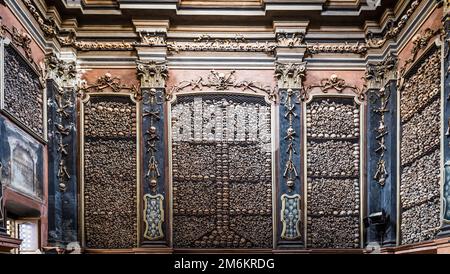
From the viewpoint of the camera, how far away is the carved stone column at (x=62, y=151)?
6.65 meters

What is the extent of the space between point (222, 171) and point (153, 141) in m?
1.12

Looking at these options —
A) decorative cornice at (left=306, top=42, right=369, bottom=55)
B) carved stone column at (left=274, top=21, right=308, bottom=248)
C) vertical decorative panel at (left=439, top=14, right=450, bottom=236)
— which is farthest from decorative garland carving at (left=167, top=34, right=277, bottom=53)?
vertical decorative panel at (left=439, top=14, right=450, bottom=236)

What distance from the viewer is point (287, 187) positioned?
7.00m

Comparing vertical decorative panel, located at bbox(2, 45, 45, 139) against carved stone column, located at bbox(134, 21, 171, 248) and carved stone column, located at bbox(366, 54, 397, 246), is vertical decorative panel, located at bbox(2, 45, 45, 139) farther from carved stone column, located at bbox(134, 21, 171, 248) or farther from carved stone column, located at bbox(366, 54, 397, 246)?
carved stone column, located at bbox(366, 54, 397, 246)

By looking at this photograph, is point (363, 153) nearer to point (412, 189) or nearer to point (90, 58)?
point (412, 189)

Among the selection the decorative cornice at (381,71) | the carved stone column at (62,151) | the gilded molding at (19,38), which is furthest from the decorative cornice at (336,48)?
the gilded molding at (19,38)

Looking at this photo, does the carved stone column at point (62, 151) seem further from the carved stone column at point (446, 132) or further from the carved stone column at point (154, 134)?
the carved stone column at point (446, 132)

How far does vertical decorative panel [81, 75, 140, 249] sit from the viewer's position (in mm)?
7023

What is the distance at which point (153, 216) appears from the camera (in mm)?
6898

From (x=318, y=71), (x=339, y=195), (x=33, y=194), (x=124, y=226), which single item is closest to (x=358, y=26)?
(x=318, y=71)

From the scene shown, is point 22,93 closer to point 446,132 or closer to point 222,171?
point 222,171

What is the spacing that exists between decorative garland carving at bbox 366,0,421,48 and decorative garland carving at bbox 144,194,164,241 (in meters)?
3.88

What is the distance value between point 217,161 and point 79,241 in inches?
91.5

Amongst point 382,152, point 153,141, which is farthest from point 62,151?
point 382,152
